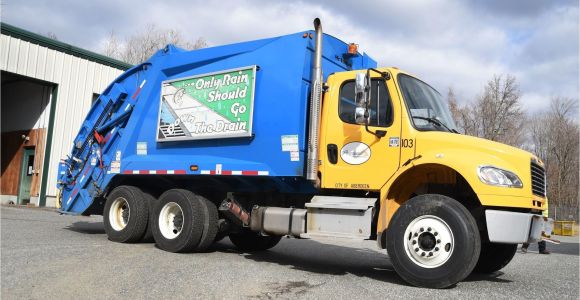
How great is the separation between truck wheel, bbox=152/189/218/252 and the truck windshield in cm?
369

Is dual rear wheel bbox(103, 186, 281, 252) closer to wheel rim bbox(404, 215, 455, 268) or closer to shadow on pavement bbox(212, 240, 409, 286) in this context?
shadow on pavement bbox(212, 240, 409, 286)

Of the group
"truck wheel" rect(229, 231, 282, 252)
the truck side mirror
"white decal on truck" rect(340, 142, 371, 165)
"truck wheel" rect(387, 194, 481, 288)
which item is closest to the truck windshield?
the truck side mirror

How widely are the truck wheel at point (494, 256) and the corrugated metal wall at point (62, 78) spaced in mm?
16533

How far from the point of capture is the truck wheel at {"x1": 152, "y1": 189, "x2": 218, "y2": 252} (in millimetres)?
7566

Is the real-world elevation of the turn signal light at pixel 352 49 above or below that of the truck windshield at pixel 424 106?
above

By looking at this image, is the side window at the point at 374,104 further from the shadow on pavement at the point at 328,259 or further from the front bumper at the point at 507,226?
the shadow on pavement at the point at 328,259

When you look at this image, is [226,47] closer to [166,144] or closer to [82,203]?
[166,144]

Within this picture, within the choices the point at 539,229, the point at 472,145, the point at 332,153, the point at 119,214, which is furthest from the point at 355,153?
the point at 119,214

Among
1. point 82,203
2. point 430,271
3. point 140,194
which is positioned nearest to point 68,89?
point 82,203

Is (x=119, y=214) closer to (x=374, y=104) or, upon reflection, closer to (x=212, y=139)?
(x=212, y=139)

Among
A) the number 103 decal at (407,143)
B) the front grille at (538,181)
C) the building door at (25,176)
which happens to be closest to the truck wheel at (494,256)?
the front grille at (538,181)

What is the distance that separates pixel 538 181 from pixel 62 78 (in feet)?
57.8

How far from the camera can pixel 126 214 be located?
350 inches

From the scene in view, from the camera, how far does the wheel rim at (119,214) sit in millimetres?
8898
